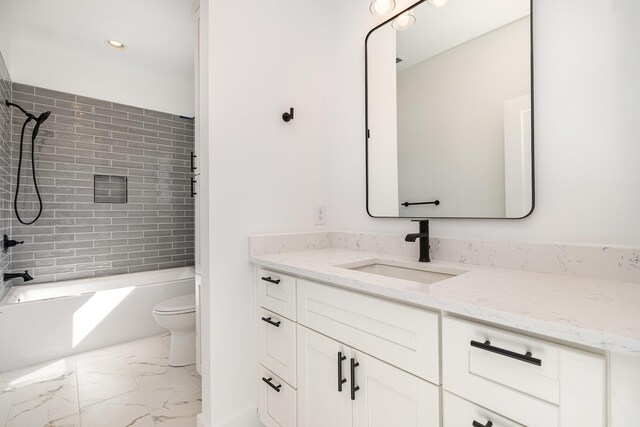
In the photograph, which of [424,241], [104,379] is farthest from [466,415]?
[104,379]

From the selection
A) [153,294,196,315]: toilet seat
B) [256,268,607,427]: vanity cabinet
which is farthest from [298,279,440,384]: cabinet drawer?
[153,294,196,315]: toilet seat

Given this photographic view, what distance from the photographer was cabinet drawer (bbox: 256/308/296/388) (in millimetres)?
1277

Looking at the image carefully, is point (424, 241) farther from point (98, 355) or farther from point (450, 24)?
point (98, 355)

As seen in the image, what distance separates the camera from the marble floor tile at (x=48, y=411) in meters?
1.58

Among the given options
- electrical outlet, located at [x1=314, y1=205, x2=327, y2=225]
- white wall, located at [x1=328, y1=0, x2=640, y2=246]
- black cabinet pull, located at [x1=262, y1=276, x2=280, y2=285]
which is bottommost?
black cabinet pull, located at [x1=262, y1=276, x2=280, y2=285]

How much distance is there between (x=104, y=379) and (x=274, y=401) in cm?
141

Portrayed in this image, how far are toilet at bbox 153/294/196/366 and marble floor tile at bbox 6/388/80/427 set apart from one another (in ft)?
1.91

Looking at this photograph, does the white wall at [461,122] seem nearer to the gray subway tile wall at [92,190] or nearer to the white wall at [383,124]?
the white wall at [383,124]

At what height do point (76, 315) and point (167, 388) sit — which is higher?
point (76, 315)

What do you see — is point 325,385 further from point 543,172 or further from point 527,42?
point 527,42

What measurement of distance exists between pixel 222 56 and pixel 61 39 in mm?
2223

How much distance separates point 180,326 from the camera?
2.16 meters

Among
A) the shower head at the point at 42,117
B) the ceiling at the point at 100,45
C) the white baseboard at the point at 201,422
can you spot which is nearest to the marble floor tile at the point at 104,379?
the white baseboard at the point at 201,422

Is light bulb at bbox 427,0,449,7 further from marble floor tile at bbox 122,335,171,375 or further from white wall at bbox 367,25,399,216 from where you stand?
marble floor tile at bbox 122,335,171,375
